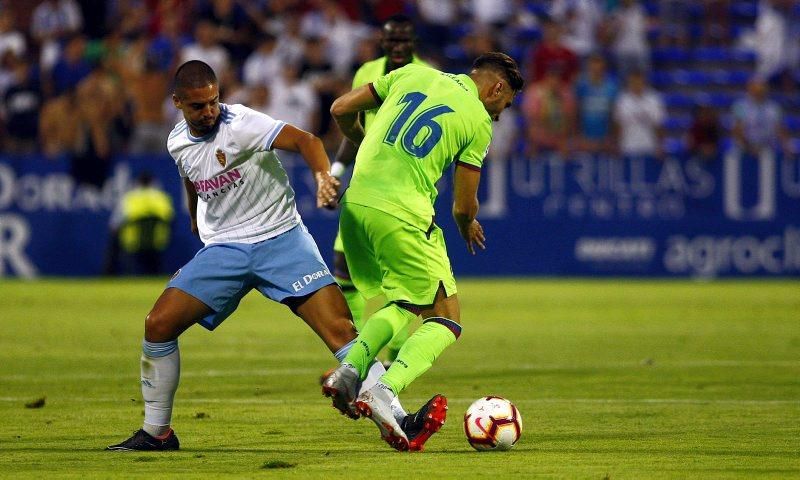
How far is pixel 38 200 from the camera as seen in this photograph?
2178cm

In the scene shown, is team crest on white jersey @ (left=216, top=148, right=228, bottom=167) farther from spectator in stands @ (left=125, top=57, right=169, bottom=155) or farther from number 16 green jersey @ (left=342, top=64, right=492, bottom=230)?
spectator in stands @ (left=125, top=57, right=169, bottom=155)

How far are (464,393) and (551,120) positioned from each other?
12.6 meters

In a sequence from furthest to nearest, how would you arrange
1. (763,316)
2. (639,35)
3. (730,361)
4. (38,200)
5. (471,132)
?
(639,35)
(38,200)
(763,316)
(730,361)
(471,132)

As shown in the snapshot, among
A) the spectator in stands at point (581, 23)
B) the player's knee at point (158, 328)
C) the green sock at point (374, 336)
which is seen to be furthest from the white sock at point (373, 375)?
the spectator in stands at point (581, 23)

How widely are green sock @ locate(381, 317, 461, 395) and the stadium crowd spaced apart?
1368cm

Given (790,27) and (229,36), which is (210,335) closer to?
(229,36)

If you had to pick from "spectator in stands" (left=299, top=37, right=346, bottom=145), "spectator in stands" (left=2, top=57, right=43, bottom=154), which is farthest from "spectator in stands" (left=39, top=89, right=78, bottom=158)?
"spectator in stands" (left=299, top=37, right=346, bottom=145)

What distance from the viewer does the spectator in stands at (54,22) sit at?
2384 centimetres

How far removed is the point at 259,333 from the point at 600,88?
9.30 meters

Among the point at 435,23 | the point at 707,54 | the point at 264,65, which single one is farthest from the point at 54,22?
the point at 707,54

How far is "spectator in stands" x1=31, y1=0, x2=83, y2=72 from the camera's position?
939 inches

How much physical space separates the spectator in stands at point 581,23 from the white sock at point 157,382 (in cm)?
1710

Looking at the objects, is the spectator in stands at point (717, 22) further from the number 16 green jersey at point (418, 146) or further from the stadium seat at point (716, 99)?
the number 16 green jersey at point (418, 146)

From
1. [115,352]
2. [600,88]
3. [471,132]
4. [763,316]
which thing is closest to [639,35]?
[600,88]
